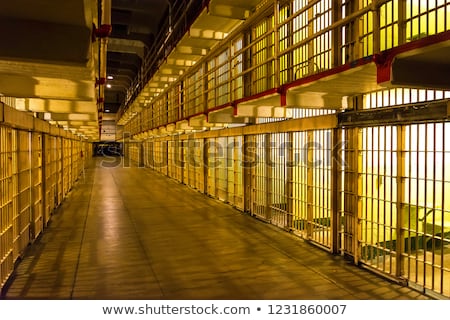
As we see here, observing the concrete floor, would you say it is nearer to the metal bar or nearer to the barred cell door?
the barred cell door

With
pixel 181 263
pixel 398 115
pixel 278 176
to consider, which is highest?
pixel 398 115

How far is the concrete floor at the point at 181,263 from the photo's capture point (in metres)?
4.32

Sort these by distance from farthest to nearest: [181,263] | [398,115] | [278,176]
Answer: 1. [278,176]
2. [181,263]
3. [398,115]

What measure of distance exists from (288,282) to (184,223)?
3781 millimetres

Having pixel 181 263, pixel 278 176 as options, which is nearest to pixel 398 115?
pixel 181 263

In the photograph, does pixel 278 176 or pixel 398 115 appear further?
pixel 278 176

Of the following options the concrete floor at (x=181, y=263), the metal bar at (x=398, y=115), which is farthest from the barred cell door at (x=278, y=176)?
the metal bar at (x=398, y=115)

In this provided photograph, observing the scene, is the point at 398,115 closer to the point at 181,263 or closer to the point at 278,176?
the point at 181,263

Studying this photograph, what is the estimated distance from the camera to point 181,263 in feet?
17.6

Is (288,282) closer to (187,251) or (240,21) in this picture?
(187,251)

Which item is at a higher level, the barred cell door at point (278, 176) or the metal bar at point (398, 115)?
the metal bar at point (398, 115)

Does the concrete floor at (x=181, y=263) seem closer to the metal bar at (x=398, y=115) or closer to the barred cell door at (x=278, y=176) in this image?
the barred cell door at (x=278, y=176)

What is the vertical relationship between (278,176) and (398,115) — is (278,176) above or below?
below

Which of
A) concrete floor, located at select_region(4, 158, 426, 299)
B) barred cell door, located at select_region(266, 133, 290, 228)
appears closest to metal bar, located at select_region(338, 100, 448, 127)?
concrete floor, located at select_region(4, 158, 426, 299)
